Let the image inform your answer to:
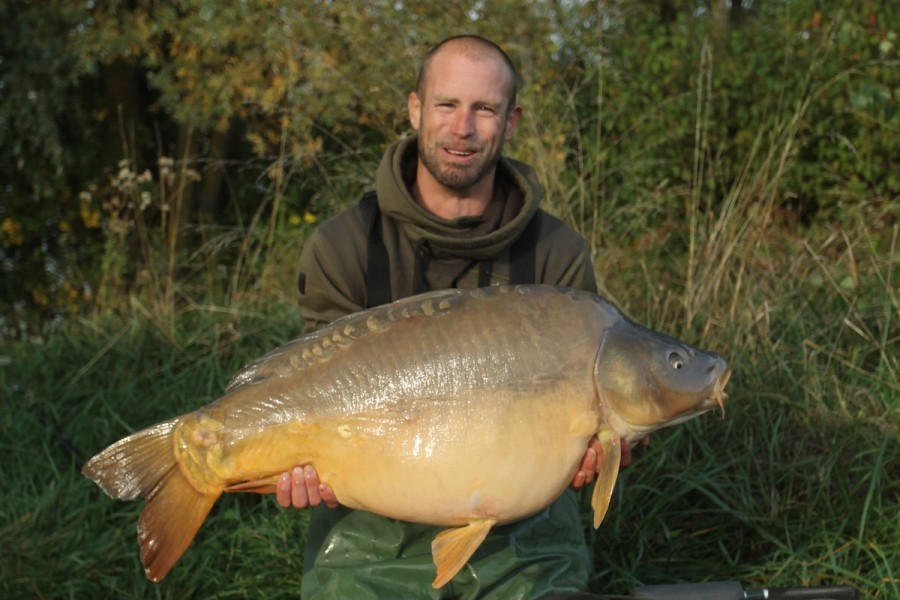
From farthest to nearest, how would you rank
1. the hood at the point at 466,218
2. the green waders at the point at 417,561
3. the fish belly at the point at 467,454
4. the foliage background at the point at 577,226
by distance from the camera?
the foliage background at the point at 577,226 → the hood at the point at 466,218 → the green waders at the point at 417,561 → the fish belly at the point at 467,454

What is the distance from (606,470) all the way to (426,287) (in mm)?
639

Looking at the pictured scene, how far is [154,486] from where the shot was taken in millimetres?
1738

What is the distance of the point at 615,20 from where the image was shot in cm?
576

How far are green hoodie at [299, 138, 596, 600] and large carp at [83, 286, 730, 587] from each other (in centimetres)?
27

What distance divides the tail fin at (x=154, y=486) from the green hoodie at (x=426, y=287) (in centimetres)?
38

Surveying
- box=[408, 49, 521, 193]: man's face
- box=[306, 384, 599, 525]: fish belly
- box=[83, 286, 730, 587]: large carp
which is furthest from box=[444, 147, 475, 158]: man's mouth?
box=[306, 384, 599, 525]: fish belly

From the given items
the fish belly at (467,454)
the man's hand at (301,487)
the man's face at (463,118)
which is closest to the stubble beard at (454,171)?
the man's face at (463,118)

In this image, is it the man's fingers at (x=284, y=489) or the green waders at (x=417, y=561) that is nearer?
the man's fingers at (x=284, y=489)

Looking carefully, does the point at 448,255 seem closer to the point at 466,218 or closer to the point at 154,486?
the point at 466,218

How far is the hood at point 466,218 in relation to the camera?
6.95 feet

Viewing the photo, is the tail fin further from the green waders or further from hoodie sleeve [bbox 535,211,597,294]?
hoodie sleeve [bbox 535,211,597,294]

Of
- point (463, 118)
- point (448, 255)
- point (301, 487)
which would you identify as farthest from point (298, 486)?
point (463, 118)

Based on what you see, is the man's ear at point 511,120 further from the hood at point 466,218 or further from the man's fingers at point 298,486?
the man's fingers at point 298,486

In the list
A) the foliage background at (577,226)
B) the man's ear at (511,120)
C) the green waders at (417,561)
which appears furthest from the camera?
the foliage background at (577,226)
